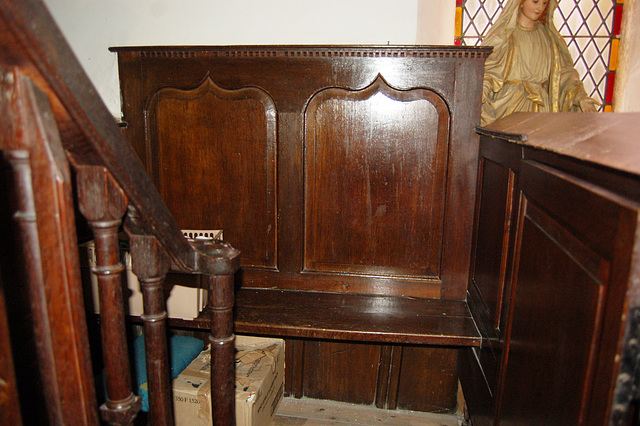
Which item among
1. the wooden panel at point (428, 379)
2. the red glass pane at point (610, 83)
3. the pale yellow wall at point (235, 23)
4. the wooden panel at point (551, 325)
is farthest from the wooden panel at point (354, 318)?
the red glass pane at point (610, 83)

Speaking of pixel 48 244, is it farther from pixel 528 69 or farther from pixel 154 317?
pixel 528 69

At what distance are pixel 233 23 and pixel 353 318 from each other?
4.37 ft

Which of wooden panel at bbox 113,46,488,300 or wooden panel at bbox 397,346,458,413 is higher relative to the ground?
A: wooden panel at bbox 113,46,488,300

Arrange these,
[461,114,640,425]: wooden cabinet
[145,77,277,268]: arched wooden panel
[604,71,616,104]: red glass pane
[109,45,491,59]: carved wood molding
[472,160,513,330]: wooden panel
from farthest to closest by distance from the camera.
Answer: [604,71,616,104]: red glass pane
[145,77,277,268]: arched wooden panel
[109,45,491,59]: carved wood molding
[472,160,513,330]: wooden panel
[461,114,640,425]: wooden cabinet

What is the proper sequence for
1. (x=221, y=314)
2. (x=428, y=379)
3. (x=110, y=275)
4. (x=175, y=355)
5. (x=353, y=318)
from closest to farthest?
1. (x=110, y=275)
2. (x=221, y=314)
3. (x=353, y=318)
4. (x=175, y=355)
5. (x=428, y=379)

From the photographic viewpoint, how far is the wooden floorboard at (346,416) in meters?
2.10

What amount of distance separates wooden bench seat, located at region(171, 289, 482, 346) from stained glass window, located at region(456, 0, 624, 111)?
1692 mm

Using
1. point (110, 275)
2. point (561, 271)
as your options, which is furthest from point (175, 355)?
point (561, 271)

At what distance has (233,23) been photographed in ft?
6.34

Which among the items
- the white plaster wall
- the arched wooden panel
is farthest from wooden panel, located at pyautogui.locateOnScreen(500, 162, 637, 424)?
the arched wooden panel

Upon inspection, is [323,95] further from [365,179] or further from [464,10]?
[464,10]

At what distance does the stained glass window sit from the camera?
2.68 m

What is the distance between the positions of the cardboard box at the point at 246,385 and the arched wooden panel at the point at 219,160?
40 centimetres

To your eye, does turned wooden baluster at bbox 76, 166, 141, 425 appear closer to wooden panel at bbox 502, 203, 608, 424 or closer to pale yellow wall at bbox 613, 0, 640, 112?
wooden panel at bbox 502, 203, 608, 424
